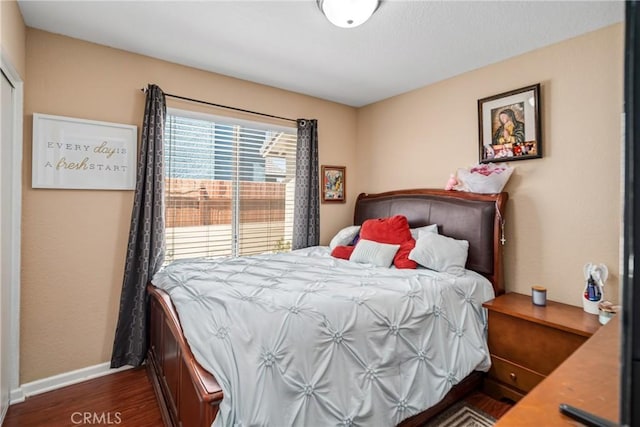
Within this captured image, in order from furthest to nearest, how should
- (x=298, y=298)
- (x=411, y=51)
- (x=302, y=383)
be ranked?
(x=411, y=51)
(x=298, y=298)
(x=302, y=383)

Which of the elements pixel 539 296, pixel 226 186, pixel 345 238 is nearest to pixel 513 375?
pixel 539 296

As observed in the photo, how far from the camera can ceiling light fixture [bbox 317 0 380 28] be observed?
1.79 meters

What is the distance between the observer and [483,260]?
2492 millimetres

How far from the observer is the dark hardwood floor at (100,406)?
1.89 metres

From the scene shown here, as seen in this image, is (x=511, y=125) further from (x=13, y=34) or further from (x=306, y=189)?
(x=13, y=34)

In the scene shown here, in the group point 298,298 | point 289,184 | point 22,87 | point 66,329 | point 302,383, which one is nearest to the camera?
point 302,383

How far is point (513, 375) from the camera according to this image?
205 centimetres

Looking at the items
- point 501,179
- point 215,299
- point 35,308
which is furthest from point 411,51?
point 35,308

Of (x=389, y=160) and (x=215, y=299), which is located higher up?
(x=389, y=160)

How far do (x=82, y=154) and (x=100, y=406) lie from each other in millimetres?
1775

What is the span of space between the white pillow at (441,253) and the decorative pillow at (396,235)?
3.1 inches

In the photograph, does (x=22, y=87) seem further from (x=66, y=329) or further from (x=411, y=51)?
(x=411, y=51)

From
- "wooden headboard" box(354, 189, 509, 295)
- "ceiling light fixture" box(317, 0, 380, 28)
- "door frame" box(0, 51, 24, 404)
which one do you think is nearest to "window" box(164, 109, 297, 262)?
"door frame" box(0, 51, 24, 404)

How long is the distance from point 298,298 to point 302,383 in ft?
1.33
